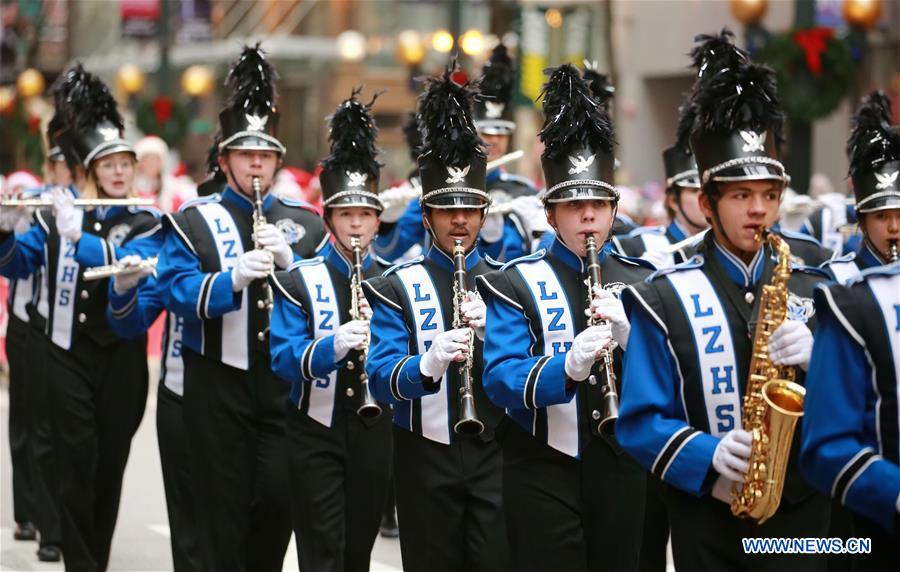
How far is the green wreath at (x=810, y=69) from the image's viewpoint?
16953 mm

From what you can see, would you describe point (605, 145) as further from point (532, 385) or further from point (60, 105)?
point (60, 105)

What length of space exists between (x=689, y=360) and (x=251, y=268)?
11.2ft

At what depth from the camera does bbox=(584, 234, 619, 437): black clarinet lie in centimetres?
645

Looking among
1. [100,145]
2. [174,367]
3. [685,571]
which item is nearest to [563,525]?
[685,571]

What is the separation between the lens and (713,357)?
17.9 feet

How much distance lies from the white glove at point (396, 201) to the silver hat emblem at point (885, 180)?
4445 mm

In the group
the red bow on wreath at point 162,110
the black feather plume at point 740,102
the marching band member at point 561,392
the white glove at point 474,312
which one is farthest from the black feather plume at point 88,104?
→ the red bow on wreath at point 162,110

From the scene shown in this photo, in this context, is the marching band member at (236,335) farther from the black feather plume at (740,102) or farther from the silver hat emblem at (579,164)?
the black feather plume at (740,102)

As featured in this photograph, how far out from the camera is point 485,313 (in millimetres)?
6875

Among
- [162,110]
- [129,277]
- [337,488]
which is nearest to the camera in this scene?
[337,488]

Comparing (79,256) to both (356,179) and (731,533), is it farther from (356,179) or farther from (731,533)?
(731,533)

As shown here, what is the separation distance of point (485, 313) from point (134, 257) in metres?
3.16

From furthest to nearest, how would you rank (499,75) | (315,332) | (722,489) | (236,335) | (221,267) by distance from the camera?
(499,75) → (221,267) → (236,335) → (315,332) → (722,489)

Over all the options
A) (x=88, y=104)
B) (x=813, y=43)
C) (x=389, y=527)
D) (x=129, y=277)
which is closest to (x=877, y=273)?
(x=129, y=277)
